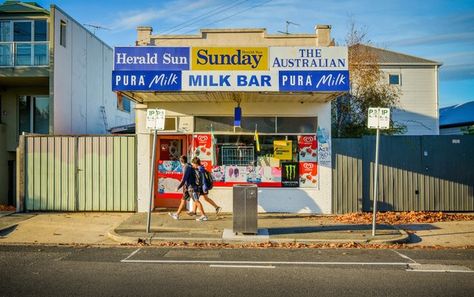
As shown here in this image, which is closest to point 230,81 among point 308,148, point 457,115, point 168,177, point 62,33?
point 308,148

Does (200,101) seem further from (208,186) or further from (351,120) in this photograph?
(351,120)

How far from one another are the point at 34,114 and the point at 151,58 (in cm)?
1021

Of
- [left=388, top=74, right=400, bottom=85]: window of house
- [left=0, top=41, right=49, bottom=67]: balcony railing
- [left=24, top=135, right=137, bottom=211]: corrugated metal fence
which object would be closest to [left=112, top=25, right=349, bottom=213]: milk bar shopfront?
[left=24, top=135, right=137, bottom=211]: corrugated metal fence

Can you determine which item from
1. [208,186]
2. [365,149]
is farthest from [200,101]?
[365,149]

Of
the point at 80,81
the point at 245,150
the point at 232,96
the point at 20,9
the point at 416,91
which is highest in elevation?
the point at 20,9

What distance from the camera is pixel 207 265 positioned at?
26.1ft

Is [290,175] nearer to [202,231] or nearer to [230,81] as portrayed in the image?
[230,81]

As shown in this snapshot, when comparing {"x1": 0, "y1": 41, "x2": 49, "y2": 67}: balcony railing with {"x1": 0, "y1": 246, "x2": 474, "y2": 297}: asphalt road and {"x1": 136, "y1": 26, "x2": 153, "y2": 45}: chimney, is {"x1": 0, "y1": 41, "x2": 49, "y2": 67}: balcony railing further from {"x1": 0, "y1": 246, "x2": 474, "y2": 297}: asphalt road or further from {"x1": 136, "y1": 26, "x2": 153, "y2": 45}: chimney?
{"x1": 0, "y1": 246, "x2": 474, "y2": 297}: asphalt road

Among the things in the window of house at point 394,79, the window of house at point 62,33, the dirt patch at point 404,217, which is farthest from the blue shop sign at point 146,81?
the window of house at point 394,79

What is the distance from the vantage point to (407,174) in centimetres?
1367

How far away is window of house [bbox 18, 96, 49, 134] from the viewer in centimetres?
1962

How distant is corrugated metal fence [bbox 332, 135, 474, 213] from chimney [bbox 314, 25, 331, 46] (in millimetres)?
2966

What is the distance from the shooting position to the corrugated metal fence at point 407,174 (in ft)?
44.6

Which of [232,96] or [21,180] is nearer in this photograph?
[232,96]
